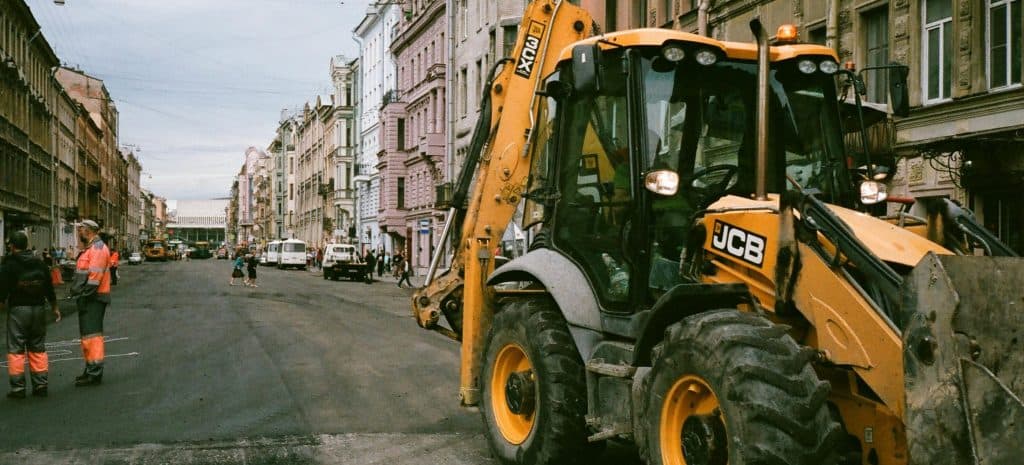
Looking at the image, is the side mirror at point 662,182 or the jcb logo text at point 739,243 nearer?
the jcb logo text at point 739,243

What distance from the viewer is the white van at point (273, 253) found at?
84625 millimetres

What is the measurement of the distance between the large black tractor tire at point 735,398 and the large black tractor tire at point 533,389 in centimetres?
117

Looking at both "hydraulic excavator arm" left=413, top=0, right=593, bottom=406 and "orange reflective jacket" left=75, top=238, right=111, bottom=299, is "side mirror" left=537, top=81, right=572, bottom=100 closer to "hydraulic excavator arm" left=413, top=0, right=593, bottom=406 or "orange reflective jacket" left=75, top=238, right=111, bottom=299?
"hydraulic excavator arm" left=413, top=0, right=593, bottom=406

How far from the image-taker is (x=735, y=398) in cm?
441

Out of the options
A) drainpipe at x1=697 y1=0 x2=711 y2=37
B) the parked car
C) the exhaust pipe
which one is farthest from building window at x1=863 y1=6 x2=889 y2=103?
the parked car

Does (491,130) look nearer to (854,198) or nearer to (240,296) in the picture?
(854,198)

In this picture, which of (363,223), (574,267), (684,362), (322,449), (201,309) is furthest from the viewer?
(363,223)

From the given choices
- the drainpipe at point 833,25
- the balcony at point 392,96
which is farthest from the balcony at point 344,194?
the drainpipe at point 833,25

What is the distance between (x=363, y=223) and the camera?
82.6 metres

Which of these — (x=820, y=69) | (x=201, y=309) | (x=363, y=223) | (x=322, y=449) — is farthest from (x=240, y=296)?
(x=363, y=223)

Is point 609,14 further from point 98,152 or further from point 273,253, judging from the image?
point 98,152

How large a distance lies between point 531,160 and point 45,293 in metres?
6.54

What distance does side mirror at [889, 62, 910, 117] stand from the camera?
597cm

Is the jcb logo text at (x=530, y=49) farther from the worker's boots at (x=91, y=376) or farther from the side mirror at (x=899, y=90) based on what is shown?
the worker's boots at (x=91, y=376)
